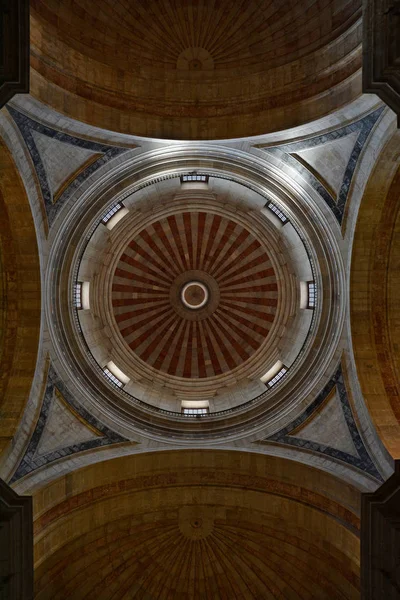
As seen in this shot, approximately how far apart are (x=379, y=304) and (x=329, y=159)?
418cm

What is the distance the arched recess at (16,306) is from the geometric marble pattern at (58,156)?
704 mm

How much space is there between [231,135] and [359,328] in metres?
6.25

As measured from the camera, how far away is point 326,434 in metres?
14.3

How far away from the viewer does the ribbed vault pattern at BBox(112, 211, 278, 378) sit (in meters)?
19.2

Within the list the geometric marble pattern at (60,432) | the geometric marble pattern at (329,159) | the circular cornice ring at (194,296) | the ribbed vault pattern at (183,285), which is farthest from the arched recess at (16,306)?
the circular cornice ring at (194,296)

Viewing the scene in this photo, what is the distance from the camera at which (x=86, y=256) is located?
16016mm

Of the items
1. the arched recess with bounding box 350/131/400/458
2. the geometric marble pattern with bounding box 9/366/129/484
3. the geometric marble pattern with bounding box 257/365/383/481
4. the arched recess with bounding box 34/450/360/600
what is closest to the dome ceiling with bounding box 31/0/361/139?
the arched recess with bounding box 350/131/400/458

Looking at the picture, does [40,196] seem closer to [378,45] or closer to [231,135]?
[231,135]

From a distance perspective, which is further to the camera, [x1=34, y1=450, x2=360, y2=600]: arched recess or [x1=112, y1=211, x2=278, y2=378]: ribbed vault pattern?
[x1=112, y1=211, x2=278, y2=378]: ribbed vault pattern

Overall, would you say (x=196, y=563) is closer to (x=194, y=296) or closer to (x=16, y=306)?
(x=194, y=296)

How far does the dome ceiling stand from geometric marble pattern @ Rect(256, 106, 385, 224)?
0.71 m

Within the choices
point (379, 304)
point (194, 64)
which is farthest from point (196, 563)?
point (194, 64)

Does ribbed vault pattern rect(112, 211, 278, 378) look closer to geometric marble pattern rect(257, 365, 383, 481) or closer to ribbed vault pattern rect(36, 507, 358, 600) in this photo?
geometric marble pattern rect(257, 365, 383, 481)

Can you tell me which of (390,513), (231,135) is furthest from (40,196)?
(390,513)
